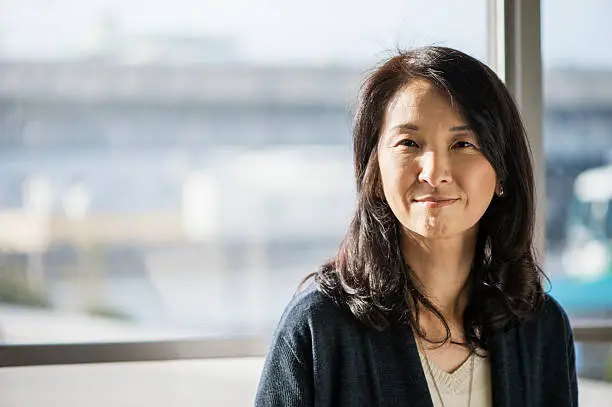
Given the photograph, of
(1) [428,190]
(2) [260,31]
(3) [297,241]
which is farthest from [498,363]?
(2) [260,31]

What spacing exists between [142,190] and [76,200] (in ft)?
0.46

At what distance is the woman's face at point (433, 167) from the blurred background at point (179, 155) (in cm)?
49

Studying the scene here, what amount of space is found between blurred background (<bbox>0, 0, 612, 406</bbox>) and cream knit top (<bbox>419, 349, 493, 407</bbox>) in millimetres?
531

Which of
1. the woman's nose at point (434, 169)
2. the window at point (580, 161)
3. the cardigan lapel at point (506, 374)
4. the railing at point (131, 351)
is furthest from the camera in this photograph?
the window at point (580, 161)

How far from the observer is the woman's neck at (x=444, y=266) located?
1423mm

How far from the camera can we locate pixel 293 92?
1.84 meters

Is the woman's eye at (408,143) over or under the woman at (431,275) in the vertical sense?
over

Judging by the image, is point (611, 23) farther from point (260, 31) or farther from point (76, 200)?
point (76, 200)

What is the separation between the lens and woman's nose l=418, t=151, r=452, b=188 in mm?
1311

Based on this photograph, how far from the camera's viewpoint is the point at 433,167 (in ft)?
4.31

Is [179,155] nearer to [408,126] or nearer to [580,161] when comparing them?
[408,126]

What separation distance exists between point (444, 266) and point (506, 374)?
0.21m

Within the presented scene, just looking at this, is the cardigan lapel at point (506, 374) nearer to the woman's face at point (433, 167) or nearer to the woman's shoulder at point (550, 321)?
the woman's shoulder at point (550, 321)

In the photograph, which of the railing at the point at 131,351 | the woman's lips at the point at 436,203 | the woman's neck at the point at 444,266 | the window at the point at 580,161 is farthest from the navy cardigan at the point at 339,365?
the window at the point at 580,161
